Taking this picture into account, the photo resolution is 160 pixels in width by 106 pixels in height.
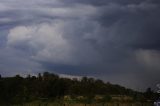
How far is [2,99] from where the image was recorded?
114 m

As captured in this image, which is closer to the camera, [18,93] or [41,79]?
[18,93]

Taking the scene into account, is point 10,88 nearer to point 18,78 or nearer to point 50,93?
point 50,93

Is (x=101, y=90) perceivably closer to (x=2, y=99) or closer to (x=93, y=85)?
(x=93, y=85)

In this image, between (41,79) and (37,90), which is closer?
(37,90)

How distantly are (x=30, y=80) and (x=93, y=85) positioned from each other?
23.9 metres

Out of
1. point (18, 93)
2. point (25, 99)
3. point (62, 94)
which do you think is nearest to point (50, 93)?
point (62, 94)

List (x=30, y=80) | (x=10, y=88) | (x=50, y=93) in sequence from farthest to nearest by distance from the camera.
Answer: (x=30, y=80)
(x=50, y=93)
(x=10, y=88)

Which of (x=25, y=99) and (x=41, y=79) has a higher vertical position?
(x=41, y=79)

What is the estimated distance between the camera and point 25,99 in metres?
115

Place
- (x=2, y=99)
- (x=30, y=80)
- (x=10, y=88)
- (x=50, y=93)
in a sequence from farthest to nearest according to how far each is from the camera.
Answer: (x=30, y=80), (x=50, y=93), (x=10, y=88), (x=2, y=99)

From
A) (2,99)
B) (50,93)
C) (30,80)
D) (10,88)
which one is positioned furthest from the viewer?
(30,80)

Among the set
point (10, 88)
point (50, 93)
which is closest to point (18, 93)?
point (10, 88)

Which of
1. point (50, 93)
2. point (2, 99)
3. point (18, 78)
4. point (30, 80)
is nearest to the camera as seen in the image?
point (2, 99)

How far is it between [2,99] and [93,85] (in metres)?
54.6
